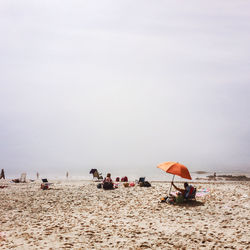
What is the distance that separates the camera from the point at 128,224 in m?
9.90

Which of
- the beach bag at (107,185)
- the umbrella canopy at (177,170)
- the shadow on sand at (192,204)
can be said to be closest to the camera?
the umbrella canopy at (177,170)

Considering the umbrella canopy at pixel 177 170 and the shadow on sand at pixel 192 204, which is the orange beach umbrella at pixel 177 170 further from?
the shadow on sand at pixel 192 204

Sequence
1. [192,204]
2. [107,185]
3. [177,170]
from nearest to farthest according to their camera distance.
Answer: [177,170]
[192,204]
[107,185]

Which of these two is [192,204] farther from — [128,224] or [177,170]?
[128,224]

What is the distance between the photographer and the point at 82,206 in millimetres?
13711

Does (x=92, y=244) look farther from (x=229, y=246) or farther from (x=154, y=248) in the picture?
(x=229, y=246)

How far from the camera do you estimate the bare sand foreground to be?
25.6ft

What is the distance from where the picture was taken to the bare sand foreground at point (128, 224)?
307 inches

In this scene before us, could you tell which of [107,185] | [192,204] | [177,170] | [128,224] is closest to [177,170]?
[177,170]

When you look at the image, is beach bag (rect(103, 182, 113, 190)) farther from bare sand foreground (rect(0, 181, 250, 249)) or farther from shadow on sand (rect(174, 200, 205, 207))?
shadow on sand (rect(174, 200, 205, 207))

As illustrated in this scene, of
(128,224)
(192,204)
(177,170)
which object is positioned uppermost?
(177,170)

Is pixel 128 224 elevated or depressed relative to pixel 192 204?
depressed

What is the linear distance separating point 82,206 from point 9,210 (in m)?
3.98

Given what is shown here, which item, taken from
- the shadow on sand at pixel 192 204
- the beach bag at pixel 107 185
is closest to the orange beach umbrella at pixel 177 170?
the shadow on sand at pixel 192 204
